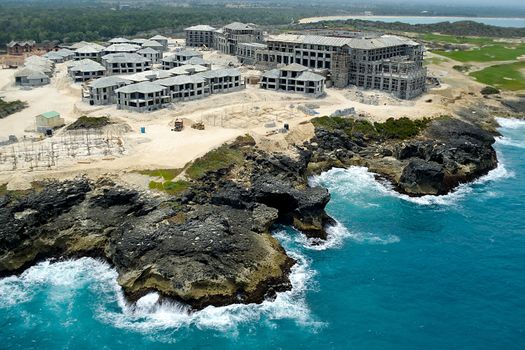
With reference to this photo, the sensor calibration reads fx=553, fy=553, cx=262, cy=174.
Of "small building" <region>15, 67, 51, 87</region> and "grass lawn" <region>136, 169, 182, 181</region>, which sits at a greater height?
"small building" <region>15, 67, 51, 87</region>

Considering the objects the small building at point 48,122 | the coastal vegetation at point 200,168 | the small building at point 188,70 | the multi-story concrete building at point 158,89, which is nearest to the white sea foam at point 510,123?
the multi-story concrete building at point 158,89

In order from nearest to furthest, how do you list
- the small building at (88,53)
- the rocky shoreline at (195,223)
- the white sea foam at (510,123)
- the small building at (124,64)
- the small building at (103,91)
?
the rocky shoreline at (195,223), the small building at (103,91), the white sea foam at (510,123), the small building at (124,64), the small building at (88,53)

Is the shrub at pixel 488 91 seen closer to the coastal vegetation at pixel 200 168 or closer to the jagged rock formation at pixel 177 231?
the coastal vegetation at pixel 200 168

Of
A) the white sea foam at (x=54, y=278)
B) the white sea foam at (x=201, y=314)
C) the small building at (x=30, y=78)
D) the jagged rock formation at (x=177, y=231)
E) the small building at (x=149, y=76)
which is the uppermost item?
the small building at (x=149, y=76)

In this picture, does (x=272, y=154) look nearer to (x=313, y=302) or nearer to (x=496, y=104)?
(x=313, y=302)

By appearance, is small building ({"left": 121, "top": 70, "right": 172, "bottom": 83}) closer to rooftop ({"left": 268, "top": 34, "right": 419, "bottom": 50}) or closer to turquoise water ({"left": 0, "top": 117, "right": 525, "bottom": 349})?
rooftop ({"left": 268, "top": 34, "right": 419, "bottom": 50})

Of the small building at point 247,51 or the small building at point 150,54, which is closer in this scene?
the small building at point 247,51

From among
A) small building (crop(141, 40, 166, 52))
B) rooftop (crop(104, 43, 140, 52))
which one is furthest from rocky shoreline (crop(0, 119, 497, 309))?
small building (crop(141, 40, 166, 52))
